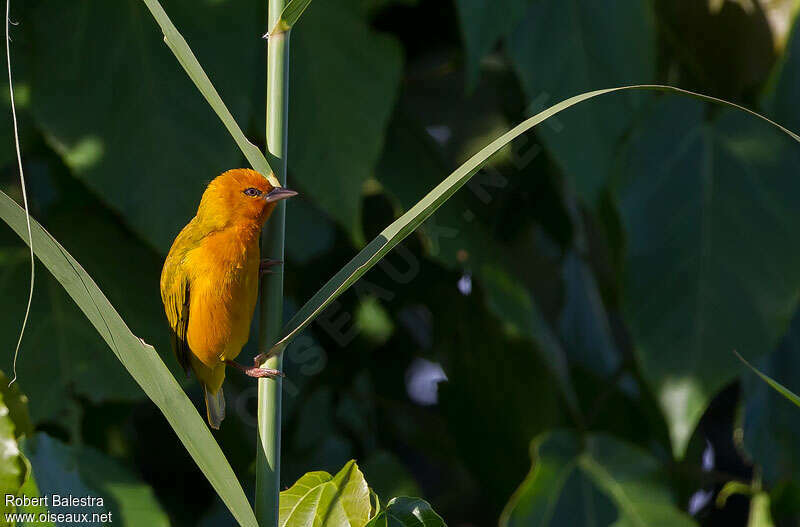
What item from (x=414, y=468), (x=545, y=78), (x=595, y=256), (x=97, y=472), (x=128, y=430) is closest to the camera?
(x=97, y=472)

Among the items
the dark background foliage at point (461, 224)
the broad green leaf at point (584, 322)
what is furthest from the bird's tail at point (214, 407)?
the broad green leaf at point (584, 322)

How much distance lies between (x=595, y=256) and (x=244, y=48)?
51 centimetres

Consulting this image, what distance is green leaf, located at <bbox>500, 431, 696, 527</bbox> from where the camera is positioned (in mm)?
778

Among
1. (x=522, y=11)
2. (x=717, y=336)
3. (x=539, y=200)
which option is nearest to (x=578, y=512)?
(x=717, y=336)

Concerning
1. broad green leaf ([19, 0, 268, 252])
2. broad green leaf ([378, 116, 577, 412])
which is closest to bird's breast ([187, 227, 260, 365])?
broad green leaf ([19, 0, 268, 252])

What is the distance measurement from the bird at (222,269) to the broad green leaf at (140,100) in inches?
13.7

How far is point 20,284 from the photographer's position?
2.37 feet

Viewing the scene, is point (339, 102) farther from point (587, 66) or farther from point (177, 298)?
point (177, 298)

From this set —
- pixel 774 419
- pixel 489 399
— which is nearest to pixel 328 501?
pixel 489 399

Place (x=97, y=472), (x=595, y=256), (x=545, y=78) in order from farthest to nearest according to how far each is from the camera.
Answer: (x=595, y=256) < (x=545, y=78) < (x=97, y=472)

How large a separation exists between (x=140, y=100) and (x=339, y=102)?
15 centimetres

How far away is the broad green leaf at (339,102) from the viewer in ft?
2.24

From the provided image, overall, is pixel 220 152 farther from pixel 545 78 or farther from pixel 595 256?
pixel 595 256

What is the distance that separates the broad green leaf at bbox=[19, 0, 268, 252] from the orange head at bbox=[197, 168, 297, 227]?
1.20 ft
